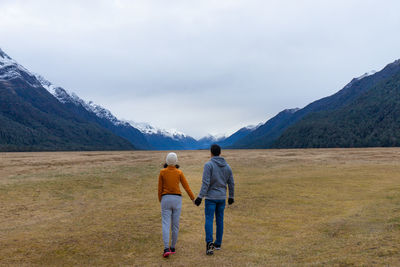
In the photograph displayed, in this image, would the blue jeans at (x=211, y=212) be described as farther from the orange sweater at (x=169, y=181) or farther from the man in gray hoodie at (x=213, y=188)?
the orange sweater at (x=169, y=181)

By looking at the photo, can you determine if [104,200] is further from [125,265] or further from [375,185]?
[375,185]

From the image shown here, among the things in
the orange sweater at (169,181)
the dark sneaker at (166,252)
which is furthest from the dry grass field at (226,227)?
the orange sweater at (169,181)

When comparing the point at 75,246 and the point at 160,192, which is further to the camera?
the point at 75,246

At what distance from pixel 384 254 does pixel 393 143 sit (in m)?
136

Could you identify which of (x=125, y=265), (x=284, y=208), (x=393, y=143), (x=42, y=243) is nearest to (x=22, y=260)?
(x=42, y=243)

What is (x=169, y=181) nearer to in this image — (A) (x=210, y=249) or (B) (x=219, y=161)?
(B) (x=219, y=161)

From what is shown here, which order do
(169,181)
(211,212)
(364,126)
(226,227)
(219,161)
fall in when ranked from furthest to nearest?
1. (364,126)
2. (226,227)
3. (219,161)
4. (211,212)
5. (169,181)

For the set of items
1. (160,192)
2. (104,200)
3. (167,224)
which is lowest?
(104,200)

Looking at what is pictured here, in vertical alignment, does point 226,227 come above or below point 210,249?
below

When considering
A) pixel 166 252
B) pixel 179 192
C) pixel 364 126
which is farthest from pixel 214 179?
pixel 364 126

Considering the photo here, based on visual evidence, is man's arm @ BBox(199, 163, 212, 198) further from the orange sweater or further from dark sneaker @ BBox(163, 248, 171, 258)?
dark sneaker @ BBox(163, 248, 171, 258)

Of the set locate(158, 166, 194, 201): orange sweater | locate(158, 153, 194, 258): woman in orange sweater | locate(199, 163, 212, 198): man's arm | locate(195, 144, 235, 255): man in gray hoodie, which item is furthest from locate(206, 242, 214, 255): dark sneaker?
locate(158, 166, 194, 201): orange sweater

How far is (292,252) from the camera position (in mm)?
8188

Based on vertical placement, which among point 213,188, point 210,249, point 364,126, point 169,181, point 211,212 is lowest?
point 210,249
